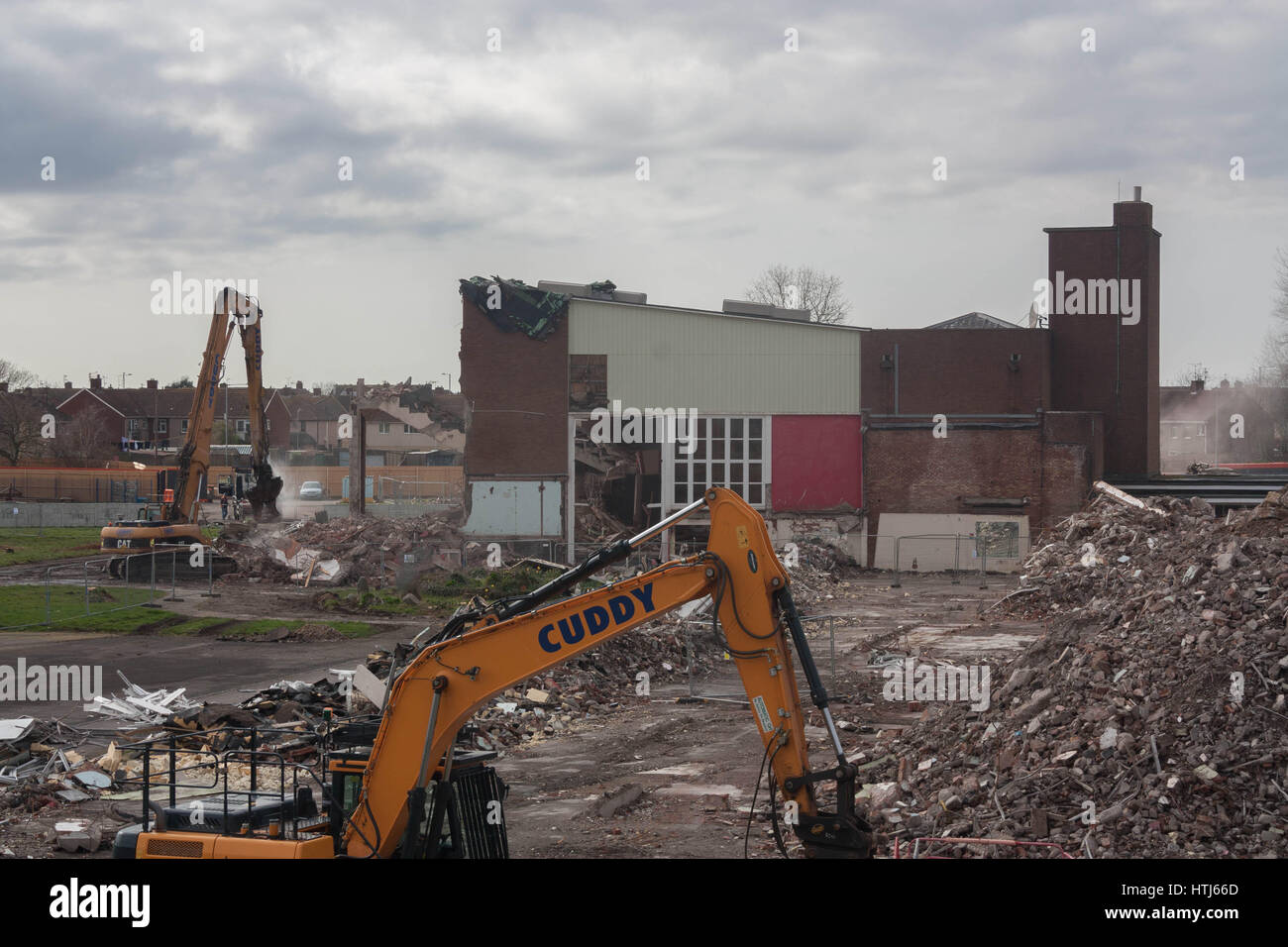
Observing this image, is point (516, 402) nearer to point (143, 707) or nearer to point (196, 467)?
point (196, 467)

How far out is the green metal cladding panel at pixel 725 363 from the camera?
1613 inches

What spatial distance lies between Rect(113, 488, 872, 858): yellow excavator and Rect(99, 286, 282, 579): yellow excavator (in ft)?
93.8


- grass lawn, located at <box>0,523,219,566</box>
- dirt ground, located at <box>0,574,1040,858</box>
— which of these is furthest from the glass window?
grass lawn, located at <box>0,523,219,566</box>

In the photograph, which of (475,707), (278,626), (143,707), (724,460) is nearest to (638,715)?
(143,707)

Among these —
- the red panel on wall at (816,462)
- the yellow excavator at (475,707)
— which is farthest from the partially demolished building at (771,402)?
the yellow excavator at (475,707)

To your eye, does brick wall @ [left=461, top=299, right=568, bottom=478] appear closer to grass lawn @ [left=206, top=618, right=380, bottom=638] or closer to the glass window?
the glass window

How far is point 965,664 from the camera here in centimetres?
2055

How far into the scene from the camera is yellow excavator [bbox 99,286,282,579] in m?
36.2

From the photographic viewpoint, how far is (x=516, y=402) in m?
41.4

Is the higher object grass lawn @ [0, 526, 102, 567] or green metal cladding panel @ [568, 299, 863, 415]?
green metal cladding panel @ [568, 299, 863, 415]

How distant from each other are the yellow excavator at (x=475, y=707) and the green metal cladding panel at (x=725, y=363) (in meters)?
32.7

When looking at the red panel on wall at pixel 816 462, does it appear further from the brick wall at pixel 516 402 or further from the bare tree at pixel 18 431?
the bare tree at pixel 18 431

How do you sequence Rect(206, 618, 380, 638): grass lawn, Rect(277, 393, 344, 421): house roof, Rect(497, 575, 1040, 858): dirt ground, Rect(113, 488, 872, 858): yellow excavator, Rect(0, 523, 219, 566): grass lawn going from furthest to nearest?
Rect(277, 393, 344, 421): house roof → Rect(0, 523, 219, 566): grass lawn → Rect(206, 618, 380, 638): grass lawn → Rect(497, 575, 1040, 858): dirt ground → Rect(113, 488, 872, 858): yellow excavator
